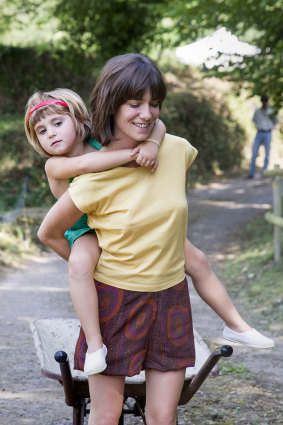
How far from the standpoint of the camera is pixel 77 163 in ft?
7.32

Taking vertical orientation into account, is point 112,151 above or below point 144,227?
above

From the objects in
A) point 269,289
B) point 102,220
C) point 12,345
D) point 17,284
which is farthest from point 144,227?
point 17,284

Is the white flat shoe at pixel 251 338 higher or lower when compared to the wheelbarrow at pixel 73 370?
higher

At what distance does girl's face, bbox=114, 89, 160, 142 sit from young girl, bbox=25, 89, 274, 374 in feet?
0.14

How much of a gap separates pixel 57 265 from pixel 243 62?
11.4 ft

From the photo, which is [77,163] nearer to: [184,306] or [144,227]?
[144,227]

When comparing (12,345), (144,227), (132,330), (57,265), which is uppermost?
(144,227)

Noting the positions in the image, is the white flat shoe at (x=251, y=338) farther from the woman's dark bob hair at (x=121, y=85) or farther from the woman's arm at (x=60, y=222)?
the woman's dark bob hair at (x=121, y=85)

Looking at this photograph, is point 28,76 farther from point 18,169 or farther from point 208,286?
point 208,286

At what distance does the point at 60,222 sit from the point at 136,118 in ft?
1.39

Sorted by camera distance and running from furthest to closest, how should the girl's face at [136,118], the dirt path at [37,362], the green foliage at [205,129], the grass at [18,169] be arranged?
1. the green foliage at [205,129]
2. the grass at [18,169]
3. the dirt path at [37,362]
4. the girl's face at [136,118]

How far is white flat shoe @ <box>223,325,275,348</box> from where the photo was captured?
2.42m

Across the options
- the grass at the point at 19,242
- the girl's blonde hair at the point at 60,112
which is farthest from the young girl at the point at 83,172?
the grass at the point at 19,242

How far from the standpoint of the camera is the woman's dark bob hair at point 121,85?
2.18 m
